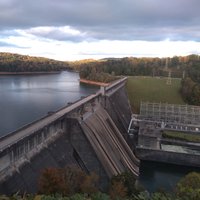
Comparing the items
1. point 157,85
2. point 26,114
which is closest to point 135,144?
point 26,114

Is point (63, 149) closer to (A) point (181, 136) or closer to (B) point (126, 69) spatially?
(A) point (181, 136)

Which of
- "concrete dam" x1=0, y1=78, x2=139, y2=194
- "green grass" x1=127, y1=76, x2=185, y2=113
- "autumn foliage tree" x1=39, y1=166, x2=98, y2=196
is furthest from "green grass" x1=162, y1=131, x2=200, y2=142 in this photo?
"autumn foliage tree" x1=39, y1=166, x2=98, y2=196

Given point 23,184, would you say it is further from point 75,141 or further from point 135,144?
point 135,144

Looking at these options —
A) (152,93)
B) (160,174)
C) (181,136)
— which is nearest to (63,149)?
(160,174)

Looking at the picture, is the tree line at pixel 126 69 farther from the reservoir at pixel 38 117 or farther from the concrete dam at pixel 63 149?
the concrete dam at pixel 63 149

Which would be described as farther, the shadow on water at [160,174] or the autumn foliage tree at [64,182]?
the shadow on water at [160,174]

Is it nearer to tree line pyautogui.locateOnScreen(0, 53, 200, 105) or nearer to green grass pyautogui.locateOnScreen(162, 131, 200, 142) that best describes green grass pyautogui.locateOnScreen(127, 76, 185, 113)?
tree line pyautogui.locateOnScreen(0, 53, 200, 105)

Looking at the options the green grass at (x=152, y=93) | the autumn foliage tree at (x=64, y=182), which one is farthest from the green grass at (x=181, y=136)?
the autumn foliage tree at (x=64, y=182)
